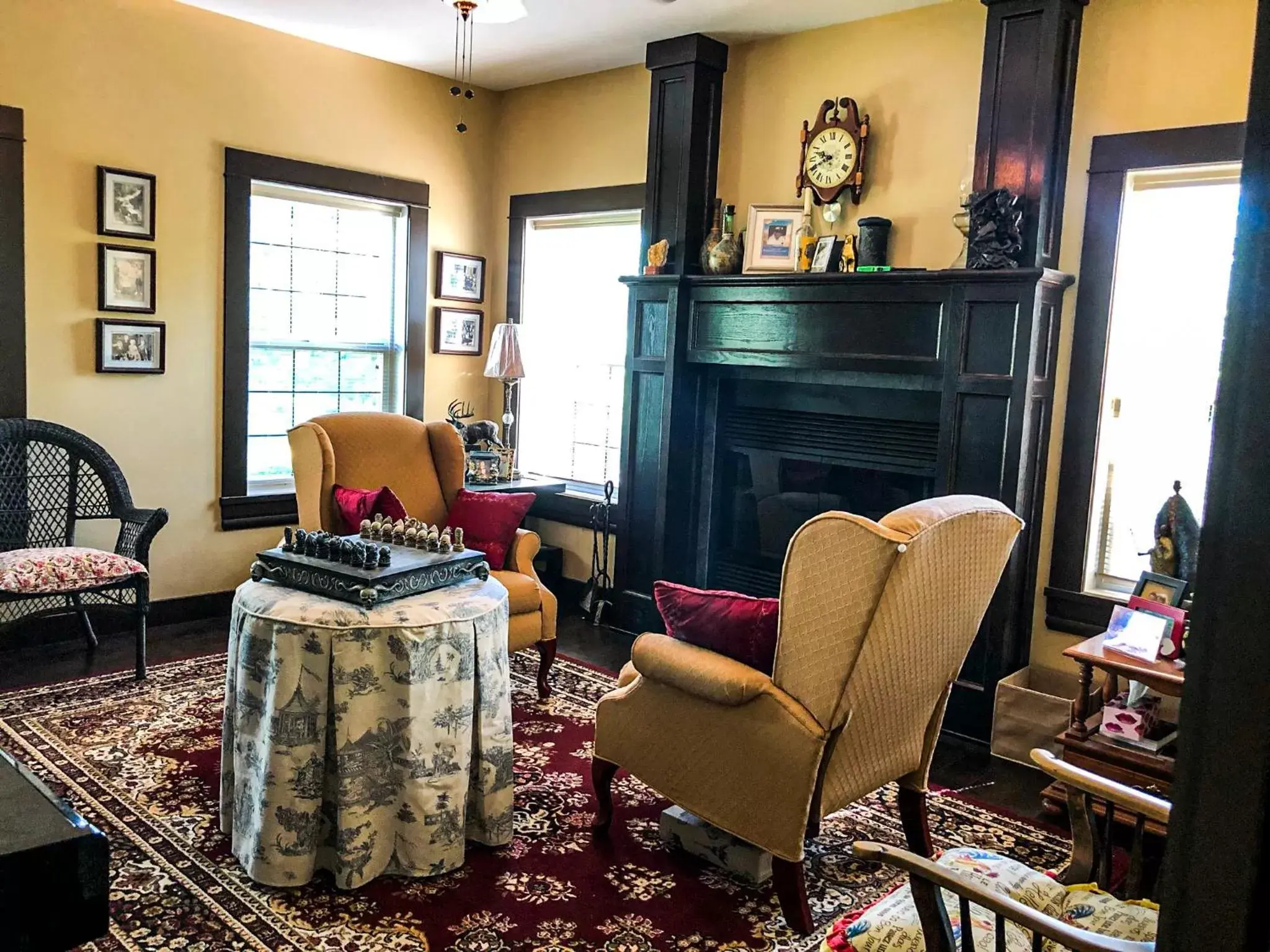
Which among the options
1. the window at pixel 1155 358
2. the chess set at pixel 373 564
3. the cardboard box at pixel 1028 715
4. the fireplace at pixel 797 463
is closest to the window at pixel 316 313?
the fireplace at pixel 797 463

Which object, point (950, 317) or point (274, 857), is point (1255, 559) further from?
point (950, 317)

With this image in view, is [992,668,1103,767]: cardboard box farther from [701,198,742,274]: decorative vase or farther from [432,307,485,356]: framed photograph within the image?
[432,307,485,356]: framed photograph

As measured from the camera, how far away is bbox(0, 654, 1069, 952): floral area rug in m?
2.39

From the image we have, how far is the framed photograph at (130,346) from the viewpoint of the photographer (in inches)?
176

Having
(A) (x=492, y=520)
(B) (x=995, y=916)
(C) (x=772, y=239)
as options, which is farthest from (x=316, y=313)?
(B) (x=995, y=916)

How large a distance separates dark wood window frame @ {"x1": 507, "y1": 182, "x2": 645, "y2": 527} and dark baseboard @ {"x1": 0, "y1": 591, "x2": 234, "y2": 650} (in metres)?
1.76

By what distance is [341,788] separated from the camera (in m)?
2.51

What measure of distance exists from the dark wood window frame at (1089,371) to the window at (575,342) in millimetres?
2295

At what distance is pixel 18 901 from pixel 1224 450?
3.09 ft

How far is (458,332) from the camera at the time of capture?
588 centimetres

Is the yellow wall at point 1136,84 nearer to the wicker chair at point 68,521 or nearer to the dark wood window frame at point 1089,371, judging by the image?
the dark wood window frame at point 1089,371

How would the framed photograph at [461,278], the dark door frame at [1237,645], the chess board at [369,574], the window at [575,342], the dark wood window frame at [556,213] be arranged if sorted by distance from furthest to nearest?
1. the framed photograph at [461,278]
2. the window at [575,342]
3. the dark wood window frame at [556,213]
4. the chess board at [369,574]
5. the dark door frame at [1237,645]

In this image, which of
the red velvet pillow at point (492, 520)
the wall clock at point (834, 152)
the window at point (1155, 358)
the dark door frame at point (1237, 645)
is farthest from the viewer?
the wall clock at point (834, 152)

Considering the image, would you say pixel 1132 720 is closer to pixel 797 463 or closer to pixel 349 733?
pixel 797 463
